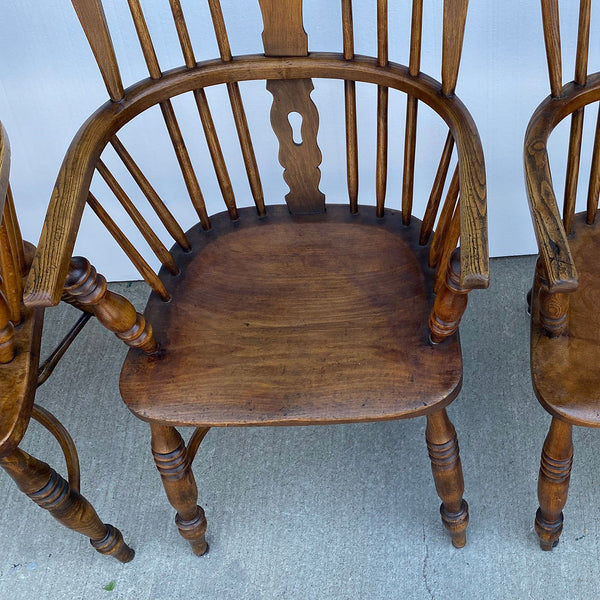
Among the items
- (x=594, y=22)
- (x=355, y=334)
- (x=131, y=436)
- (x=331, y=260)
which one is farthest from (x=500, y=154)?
(x=131, y=436)

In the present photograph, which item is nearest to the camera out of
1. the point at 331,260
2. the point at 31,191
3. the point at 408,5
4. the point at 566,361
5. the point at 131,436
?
the point at 566,361

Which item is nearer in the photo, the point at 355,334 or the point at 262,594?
the point at 355,334

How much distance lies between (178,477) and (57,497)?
187 millimetres

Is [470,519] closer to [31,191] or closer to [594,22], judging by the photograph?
[594,22]

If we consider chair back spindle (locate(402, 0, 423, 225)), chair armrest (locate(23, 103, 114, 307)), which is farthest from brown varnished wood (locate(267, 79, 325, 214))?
chair armrest (locate(23, 103, 114, 307))

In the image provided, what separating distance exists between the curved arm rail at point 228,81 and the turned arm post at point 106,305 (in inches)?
1.3

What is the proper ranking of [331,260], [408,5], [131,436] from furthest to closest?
[131,436] → [408,5] → [331,260]

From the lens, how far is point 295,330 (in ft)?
3.78

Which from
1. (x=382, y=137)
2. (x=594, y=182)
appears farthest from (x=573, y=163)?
(x=382, y=137)

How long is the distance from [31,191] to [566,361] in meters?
1.23

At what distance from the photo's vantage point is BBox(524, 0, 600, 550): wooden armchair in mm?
935

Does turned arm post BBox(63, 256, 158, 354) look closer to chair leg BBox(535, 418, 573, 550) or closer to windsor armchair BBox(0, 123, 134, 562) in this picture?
windsor armchair BBox(0, 123, 134, 562)

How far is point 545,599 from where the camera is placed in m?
1.27

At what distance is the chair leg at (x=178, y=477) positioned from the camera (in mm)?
1153
